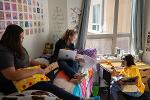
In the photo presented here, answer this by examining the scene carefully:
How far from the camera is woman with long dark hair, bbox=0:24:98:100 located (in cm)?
180

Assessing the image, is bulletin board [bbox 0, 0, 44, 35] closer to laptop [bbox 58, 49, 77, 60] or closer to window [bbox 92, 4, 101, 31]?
laptop [bbox 58, 49, 77, 60]

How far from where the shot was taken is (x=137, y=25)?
3822mm

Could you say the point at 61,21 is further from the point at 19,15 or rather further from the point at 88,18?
the point at 19,15

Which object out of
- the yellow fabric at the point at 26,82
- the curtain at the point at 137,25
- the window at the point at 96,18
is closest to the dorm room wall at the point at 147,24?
the curtain at the point at 137,25

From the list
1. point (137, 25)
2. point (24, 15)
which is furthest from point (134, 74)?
point (24, 15)

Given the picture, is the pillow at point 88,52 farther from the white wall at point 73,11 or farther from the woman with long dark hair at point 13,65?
the woman with long dark hair at point 13,65

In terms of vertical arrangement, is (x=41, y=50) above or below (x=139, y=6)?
below

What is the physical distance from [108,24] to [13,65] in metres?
2.51

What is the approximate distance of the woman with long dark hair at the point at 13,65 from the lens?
70.9 inches

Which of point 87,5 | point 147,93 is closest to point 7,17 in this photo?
point 87,5

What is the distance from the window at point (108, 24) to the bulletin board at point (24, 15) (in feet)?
3.51

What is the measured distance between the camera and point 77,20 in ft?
11.8

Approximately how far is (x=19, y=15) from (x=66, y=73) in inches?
38.0

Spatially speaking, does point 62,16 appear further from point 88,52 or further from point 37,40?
point 88,52
